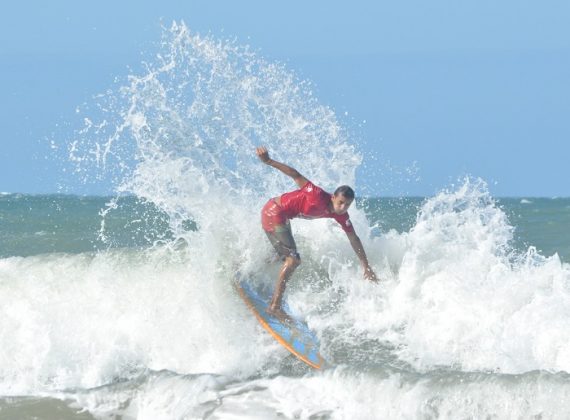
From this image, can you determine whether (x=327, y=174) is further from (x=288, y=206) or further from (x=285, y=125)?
(x=288, y=206)

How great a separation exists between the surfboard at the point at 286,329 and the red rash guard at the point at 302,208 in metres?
0.75

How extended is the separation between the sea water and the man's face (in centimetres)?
133

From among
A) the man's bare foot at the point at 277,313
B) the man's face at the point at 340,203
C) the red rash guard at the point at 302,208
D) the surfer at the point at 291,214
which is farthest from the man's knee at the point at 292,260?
the man's face at the point at 340,203

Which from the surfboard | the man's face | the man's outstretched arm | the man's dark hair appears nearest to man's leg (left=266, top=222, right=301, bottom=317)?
the surfboard

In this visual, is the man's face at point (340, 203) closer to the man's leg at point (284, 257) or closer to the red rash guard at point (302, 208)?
the red rash guard at point (302, 208)

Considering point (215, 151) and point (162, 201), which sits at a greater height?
point (215, 151)

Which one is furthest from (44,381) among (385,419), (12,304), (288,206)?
(385,419)

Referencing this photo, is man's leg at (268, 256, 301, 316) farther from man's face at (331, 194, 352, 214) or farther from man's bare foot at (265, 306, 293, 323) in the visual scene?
man's face at (331, 194, 352, 214)

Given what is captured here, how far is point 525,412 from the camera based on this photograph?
281 inches

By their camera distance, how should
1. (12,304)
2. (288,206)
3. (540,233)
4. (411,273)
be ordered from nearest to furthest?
(288,206), (411,273), (12,304), (540,233)

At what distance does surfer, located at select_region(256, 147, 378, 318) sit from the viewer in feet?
29.5

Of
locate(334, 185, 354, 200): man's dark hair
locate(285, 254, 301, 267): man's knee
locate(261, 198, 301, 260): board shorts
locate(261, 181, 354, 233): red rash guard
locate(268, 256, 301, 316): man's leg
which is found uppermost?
locate(334, 185, 354, 200): man's dark hair

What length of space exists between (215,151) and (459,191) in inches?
115

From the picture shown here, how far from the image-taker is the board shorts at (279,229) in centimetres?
923
